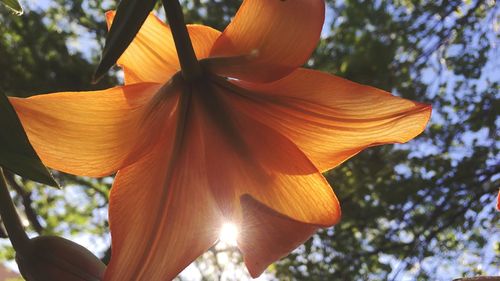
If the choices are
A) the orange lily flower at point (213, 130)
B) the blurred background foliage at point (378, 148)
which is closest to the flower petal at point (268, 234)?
the orange lily flower at point (213, 130)

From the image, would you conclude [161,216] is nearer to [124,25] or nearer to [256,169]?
[256,169]

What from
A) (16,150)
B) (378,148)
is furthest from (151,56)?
(378,148)

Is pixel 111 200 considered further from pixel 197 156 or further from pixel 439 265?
pixel 439 265

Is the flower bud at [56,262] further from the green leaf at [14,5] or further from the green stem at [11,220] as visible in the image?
the green leaf at [14,5]

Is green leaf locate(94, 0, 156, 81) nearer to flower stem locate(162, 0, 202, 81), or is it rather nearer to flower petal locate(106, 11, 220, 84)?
flower stem locate(162, 0, 202, 81)

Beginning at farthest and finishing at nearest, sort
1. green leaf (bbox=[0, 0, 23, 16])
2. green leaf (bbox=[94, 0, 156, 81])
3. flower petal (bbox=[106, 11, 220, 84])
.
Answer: flower petal (bbox=[106, 11, 220, 84])
green leaf (bbox=[0, 0, 23, 16])
green leaf (bbox=[94, 0, 156, 81])

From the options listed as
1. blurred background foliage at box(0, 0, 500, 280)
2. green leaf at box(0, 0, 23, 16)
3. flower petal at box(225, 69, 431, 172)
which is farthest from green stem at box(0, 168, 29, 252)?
blurred background foliage at box(0, 0, 500, 280)
